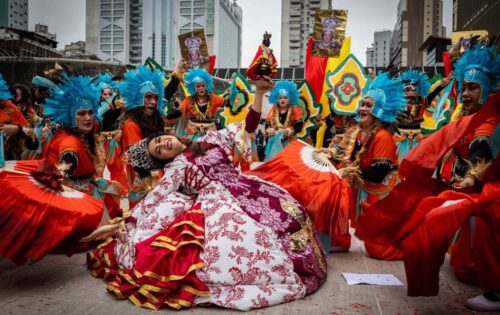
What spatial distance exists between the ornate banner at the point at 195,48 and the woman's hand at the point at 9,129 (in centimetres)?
590

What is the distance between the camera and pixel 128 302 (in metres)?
2.96

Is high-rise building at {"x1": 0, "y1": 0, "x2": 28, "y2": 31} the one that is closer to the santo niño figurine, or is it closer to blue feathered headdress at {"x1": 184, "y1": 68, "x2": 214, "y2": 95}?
blue feathered headdress at {"x1": 184, "y1": 68, "x2": 214, "y2": 95}

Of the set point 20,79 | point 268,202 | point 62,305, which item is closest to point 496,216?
point 268,202

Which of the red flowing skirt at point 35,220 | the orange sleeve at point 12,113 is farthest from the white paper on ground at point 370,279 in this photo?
the orange sleeve at point 12,113

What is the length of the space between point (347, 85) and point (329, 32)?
10.8ft

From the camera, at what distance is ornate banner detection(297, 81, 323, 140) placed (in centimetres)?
857

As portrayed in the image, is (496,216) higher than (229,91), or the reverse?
(229,91)

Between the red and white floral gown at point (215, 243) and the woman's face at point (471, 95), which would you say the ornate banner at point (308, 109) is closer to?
the woman's face at point (471, 95)

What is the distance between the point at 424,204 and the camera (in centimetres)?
271

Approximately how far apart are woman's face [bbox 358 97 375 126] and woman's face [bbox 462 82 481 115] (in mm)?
1082

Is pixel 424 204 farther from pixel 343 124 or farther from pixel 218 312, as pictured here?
pixel 343 124

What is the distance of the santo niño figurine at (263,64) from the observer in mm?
3488

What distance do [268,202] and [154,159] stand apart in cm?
95

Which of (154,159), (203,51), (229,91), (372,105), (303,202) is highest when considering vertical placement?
(203,51)
